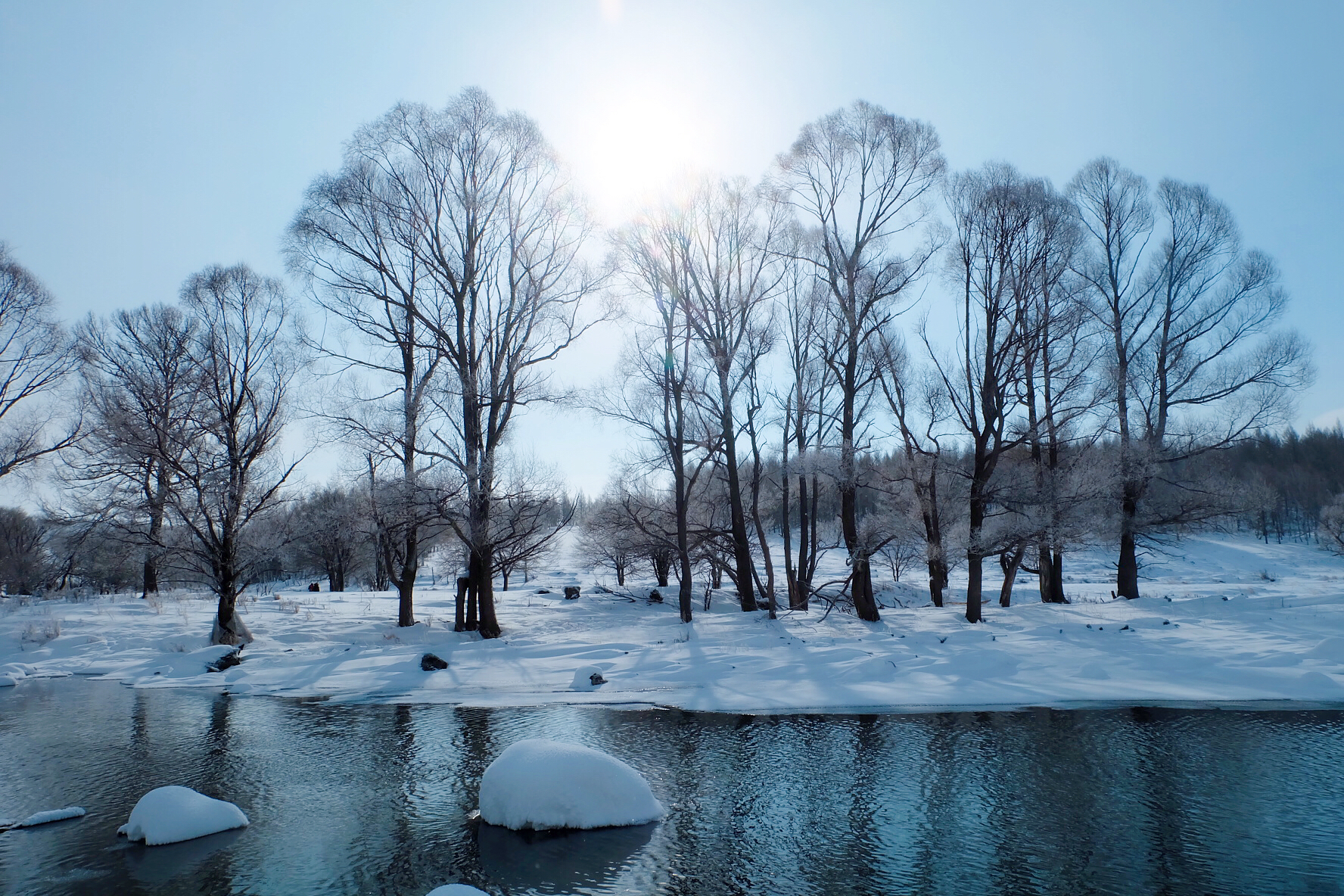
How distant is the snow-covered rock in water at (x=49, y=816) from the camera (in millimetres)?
7547

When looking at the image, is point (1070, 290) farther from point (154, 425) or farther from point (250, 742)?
point (154, 425)

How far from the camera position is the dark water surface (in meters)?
6.16

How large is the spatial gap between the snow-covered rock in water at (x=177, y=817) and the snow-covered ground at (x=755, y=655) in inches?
219

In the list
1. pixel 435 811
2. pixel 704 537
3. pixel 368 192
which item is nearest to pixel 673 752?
pixel 435 811

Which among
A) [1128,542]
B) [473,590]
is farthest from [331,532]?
[1128,542]

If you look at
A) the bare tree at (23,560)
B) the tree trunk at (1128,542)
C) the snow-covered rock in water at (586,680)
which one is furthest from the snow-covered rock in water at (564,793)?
the bare tree at (23,560)

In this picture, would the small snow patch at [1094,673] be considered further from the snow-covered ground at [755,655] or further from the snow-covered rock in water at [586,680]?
the snow-covered rock in water at [586,680]

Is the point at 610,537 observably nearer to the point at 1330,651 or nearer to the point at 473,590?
the point at 473,590

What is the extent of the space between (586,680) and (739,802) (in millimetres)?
6462

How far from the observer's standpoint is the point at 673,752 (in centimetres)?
972

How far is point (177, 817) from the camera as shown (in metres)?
7.24

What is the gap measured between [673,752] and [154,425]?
16091 millimetres

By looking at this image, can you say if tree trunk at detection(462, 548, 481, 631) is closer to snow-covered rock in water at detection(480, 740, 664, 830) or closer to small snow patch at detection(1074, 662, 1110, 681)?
snow-covered rock in water at detection(480, 740, 664, 830)

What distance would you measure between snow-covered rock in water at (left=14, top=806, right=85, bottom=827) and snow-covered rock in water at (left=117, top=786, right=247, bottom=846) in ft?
2.78
